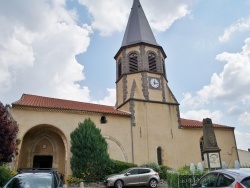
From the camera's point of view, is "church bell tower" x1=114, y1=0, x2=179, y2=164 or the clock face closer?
"church bell tower" x1=114, y1=0, x2=179, y2=164

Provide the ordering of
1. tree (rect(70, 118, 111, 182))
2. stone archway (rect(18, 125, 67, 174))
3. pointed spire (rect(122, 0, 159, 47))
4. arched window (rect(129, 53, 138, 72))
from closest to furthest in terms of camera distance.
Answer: tree (rect(70, 118, 111, 182)), stone archway (rect(18, 125, 67, 174)), arched window (rect(129, 53, 138, 72)), pointed spire (rect(122, 0, 159, 47))

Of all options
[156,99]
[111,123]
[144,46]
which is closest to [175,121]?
[156,99]

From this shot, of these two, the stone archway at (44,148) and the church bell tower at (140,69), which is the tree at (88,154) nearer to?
the stone archway at (44,148)

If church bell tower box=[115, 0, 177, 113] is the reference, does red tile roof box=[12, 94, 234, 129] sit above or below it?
below

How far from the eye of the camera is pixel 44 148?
1953 cm

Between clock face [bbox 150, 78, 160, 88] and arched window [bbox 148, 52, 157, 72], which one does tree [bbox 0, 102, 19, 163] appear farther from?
arched window [bbox 148, 52, 157, 72]

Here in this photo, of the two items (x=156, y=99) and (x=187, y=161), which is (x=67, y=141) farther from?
(x=187, y=161)

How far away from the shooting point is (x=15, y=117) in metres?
17.8

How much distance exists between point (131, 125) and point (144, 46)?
8565mm

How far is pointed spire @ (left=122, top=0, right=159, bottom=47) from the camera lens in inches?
1041

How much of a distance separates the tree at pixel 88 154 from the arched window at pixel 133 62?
327 inches

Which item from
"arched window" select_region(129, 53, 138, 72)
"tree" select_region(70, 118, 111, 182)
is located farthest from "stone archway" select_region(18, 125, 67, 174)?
"arched window" select_region(129, 53, 138, 72)

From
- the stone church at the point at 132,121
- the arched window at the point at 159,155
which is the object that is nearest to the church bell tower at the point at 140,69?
the stone church at the point at 132,121

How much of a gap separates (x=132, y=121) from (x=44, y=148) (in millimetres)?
7625
